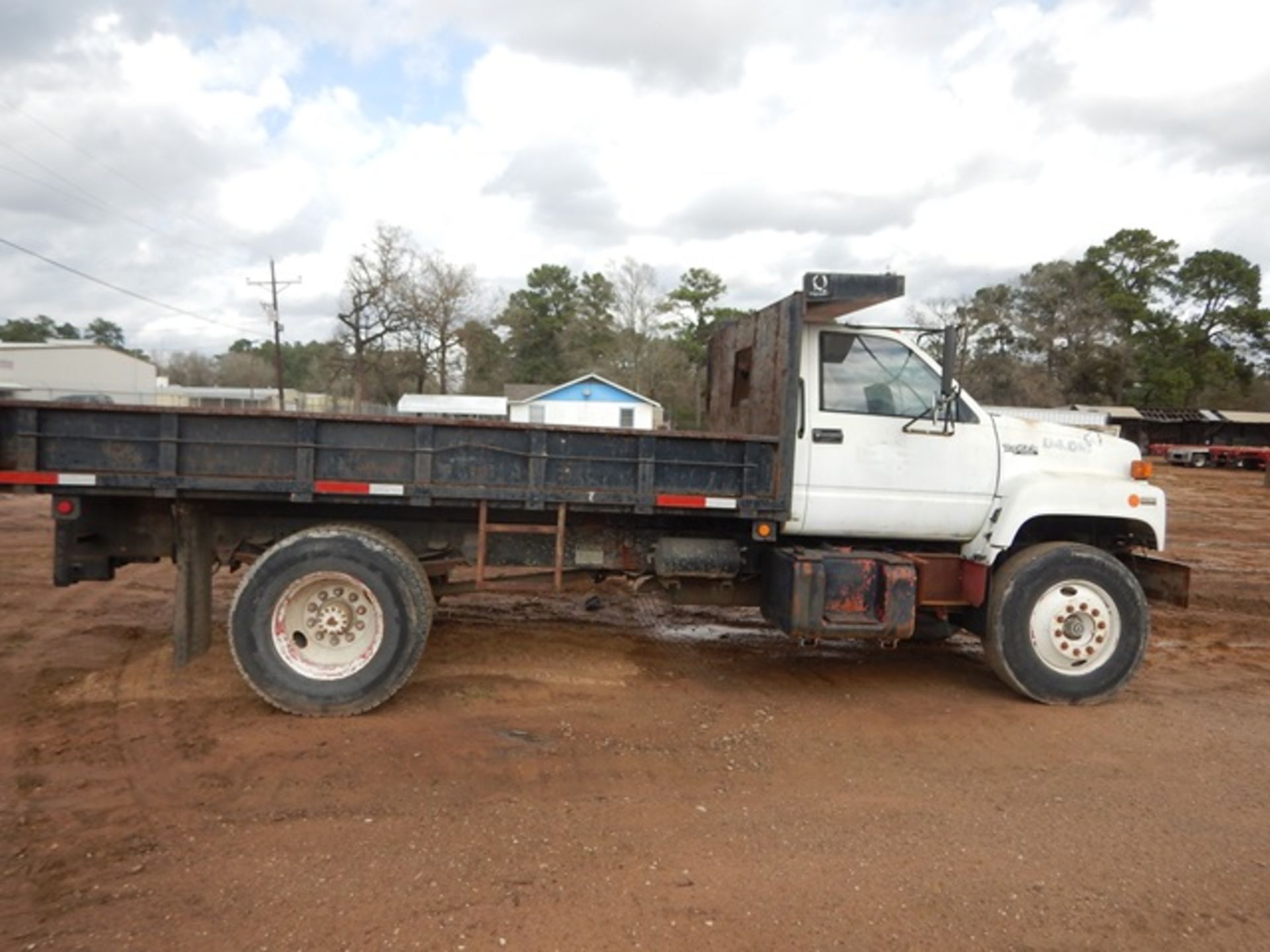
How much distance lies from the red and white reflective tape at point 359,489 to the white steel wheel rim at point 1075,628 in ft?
13.8

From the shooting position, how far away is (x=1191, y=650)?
277 inches

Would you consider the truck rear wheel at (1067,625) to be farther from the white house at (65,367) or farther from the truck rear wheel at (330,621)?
the white house at (65,367)

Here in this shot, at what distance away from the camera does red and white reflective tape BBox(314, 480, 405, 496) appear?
16.0ft

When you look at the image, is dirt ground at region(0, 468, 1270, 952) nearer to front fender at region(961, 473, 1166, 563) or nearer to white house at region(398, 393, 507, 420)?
front fender at region(961, 473, 1166, 563)

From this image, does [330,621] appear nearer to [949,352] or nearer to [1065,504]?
[949,352]

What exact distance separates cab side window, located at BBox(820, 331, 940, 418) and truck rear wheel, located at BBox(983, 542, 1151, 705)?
1.30 metres

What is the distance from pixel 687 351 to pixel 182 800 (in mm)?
55491

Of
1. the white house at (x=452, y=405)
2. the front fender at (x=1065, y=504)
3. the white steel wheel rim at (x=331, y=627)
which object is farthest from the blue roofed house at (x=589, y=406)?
the white steel wheel rim at (x=331, y=627)

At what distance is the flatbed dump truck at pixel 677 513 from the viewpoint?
15.9 ft

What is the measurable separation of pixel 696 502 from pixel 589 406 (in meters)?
35.7

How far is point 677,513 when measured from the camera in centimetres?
530

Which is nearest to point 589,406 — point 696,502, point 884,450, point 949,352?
point 884,450

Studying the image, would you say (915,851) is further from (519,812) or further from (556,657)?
(556,657)

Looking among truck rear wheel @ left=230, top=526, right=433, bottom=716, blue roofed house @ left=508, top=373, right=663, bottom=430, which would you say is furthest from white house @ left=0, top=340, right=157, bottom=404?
truck rear wheel @ left=230, top=526, right=433, bottom=716
